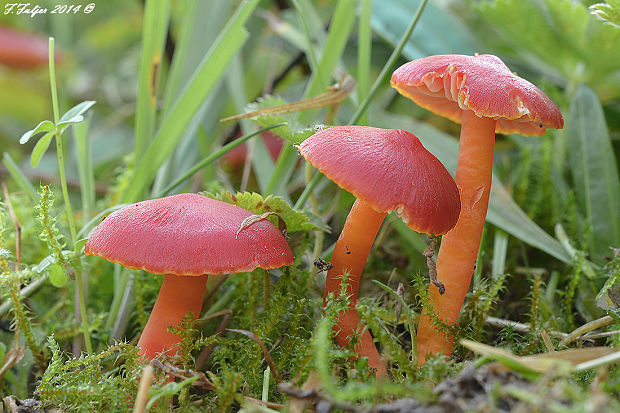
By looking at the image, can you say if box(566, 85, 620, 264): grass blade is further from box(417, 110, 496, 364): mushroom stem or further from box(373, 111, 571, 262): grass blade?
box(417, 110, 496, 364): mushroom stem

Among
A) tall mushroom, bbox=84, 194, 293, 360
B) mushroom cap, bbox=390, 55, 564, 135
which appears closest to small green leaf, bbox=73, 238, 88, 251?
tall mushroom, bbox=84, 194, 293, 360

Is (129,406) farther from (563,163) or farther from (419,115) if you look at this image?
(419,115)

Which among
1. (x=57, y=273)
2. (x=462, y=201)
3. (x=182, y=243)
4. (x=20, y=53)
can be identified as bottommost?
(x=57, y=273)

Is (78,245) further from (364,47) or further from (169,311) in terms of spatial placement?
(364,47)

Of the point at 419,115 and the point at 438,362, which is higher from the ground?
the point at 419,115

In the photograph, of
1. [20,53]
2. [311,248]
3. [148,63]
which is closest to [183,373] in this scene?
[311,248]

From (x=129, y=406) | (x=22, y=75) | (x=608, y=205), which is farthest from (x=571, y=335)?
(x=22, y=75)

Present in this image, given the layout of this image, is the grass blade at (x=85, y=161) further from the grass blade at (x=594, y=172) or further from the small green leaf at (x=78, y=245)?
the grass blade at (x=594, y=172)
